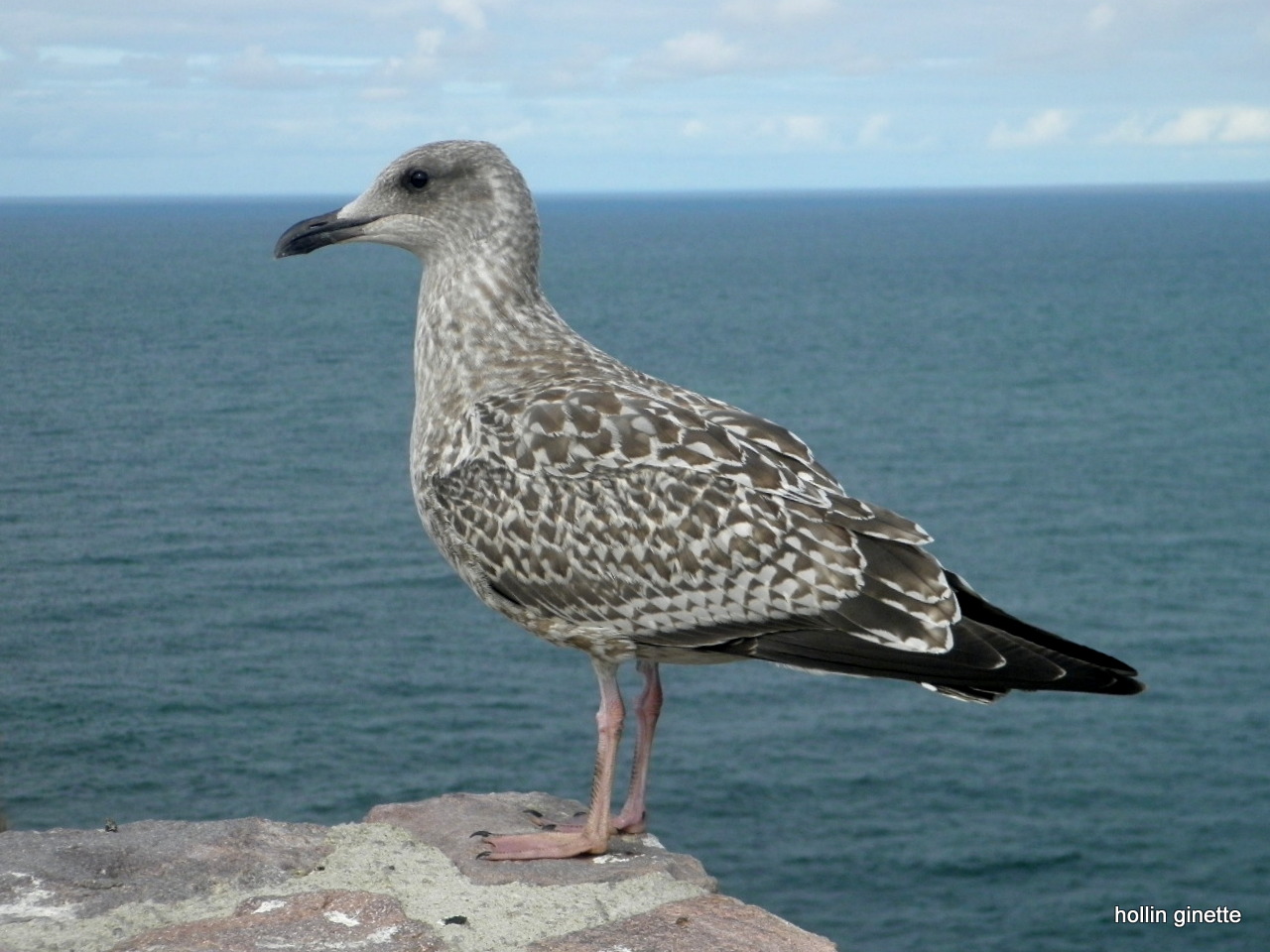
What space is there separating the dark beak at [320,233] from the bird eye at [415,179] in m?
0.24

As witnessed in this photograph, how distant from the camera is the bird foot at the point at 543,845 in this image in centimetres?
633

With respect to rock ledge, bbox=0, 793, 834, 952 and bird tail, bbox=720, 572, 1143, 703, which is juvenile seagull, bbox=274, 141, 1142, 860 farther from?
rock ledge, bbox=0, 793, 834, 952

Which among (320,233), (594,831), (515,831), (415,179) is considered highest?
(415,179)

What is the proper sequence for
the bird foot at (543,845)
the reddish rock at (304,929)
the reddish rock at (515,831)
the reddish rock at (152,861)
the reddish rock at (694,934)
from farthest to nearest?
the bird foot at (543,845) → the reddish rock at (515,831) → the reddish rock at (152,861) → the reddish rock at (694,934) → the reddish rock at (304,929)

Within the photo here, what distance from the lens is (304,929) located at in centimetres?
527

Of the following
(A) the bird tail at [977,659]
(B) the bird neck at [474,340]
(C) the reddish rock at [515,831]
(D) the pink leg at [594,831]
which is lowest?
(C) the reddish rock at [515,831]

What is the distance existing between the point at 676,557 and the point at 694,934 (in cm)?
179

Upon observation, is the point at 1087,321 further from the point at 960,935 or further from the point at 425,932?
the point at 425,932

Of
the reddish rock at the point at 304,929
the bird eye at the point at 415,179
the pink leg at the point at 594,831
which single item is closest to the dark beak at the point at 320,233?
the bird eye at the point at 415,179

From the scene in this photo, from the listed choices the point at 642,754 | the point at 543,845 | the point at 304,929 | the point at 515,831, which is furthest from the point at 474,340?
the point at 304,929

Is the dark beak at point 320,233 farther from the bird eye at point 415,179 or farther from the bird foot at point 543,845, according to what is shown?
the bird foot at point 543,845

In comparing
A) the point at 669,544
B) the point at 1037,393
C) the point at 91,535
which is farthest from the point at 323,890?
the point at 1037,393

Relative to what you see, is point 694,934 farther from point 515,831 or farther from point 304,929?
point 515,831

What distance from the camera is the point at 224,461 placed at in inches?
4104
